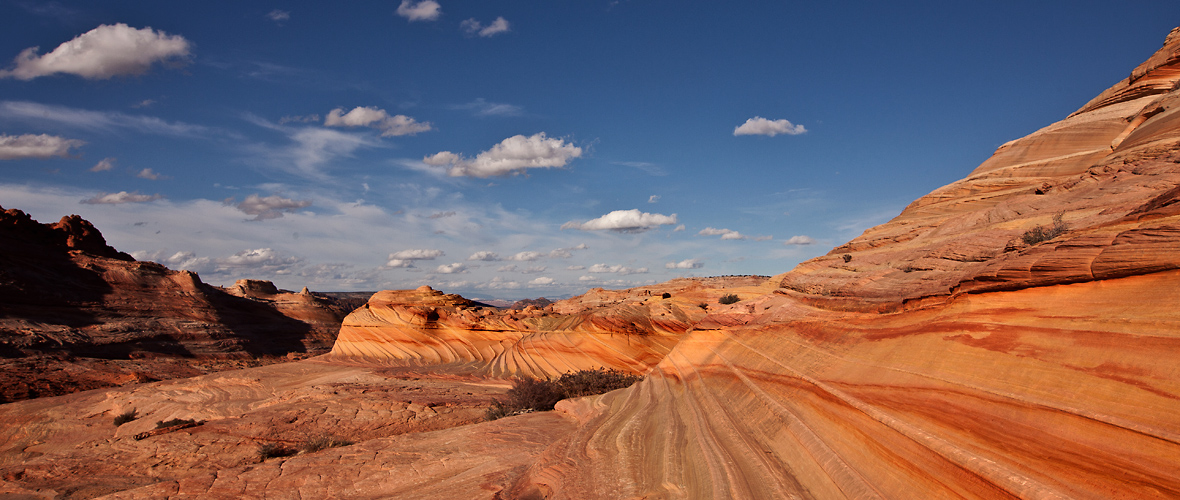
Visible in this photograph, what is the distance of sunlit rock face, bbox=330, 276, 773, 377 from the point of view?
1609 cm

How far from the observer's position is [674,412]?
6.97 metres

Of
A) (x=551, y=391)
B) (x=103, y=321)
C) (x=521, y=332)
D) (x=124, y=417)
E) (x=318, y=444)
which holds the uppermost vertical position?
(x=103, y=321)

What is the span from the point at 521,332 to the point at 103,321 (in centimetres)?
2942

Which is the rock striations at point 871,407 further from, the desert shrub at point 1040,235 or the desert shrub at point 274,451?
the desert shrub at point 274,451

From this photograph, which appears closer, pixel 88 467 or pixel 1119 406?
pixel 1119 406

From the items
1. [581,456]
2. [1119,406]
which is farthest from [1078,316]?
[581,456]

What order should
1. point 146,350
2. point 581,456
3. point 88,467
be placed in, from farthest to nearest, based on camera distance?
point 146,350
point 88,467
point 581,456

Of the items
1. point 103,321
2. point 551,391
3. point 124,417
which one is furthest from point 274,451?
point 103,321

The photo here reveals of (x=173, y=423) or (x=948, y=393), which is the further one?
(x=173, y=423)

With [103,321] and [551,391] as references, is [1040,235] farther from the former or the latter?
[103,321]

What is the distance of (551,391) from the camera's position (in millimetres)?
11602

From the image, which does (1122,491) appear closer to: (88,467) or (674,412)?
(674,412)

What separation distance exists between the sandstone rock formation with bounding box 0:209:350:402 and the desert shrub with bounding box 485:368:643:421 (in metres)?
22.4

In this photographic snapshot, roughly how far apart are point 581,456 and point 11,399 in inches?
1054
